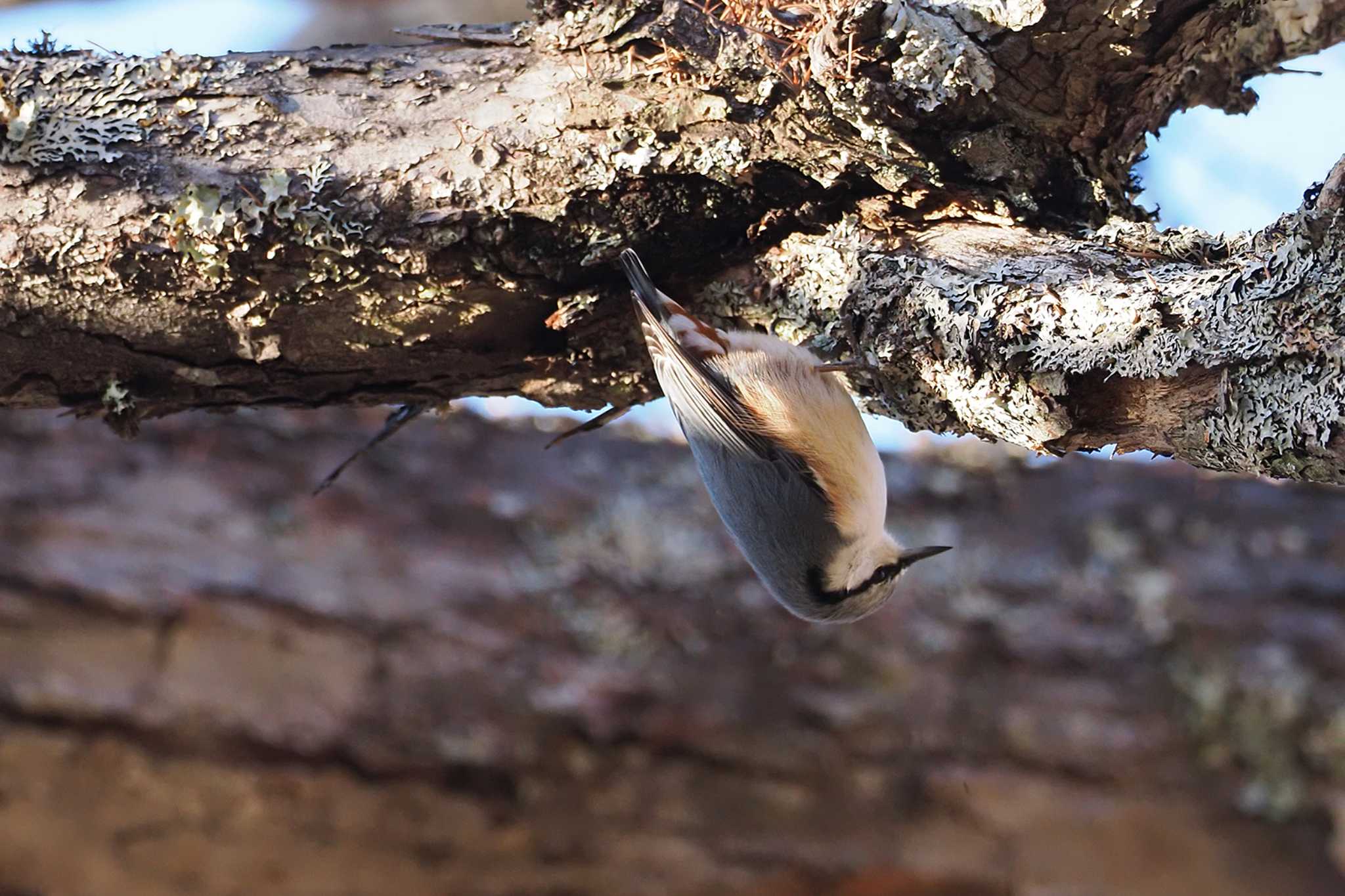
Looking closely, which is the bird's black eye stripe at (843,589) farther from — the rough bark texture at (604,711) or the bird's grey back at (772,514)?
the rough bark texture at (604,711)

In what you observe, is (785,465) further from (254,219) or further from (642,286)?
(254,219)

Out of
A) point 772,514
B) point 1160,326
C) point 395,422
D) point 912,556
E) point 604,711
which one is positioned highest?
point 395,422

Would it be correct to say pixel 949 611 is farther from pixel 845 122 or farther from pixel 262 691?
pixel 845 122

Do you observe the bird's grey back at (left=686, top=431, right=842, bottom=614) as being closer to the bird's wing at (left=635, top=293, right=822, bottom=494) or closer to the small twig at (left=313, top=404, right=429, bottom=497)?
the bird's wing at (left=635, top=293, right=822, bottom=494)

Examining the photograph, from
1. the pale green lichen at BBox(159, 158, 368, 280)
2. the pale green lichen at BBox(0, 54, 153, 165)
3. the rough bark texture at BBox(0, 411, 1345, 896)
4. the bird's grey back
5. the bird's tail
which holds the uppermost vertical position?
the pale green lichen at BBox(0, 54, 153, 165)

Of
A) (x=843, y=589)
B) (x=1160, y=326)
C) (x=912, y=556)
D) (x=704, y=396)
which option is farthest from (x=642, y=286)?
(x=912, y=556)

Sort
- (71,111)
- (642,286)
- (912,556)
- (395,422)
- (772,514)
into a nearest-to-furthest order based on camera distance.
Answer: (71,111)
(642,286)
(395,422)
(772,514)
(912,556)

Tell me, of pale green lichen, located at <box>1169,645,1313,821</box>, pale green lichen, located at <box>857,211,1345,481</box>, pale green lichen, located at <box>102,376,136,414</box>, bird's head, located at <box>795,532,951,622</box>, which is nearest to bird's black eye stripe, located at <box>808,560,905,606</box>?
bird's head, located at <box>795,532,951,622</box>
